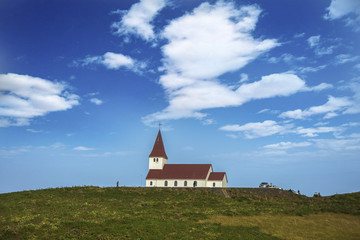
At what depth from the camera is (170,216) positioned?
86.0ft

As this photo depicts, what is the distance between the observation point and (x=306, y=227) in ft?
82.1

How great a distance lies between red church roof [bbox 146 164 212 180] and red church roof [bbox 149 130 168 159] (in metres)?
3.43

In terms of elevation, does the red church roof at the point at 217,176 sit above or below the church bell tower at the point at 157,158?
below

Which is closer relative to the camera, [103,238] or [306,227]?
[103,238]

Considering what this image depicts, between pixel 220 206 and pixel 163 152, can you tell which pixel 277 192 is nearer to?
pixel 220 206

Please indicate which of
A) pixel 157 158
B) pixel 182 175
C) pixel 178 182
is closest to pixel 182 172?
pixel 182 175

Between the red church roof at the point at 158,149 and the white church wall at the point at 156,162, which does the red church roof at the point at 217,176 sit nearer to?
the white church wall at the point at 156,162

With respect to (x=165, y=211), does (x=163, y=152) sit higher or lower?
higher

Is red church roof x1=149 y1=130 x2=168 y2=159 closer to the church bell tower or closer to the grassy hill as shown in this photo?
the church bell tower

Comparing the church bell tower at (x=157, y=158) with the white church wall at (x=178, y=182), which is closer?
the white church wall at (x=178, y=182)

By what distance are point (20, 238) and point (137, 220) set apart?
797 centimetres

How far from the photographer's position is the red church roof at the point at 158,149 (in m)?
67.0

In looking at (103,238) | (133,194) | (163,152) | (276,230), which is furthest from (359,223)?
(163,152)

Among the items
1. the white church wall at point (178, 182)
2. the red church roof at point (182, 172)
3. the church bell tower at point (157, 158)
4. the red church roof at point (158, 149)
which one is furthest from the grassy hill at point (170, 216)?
the red church roof at point (158, 149)
